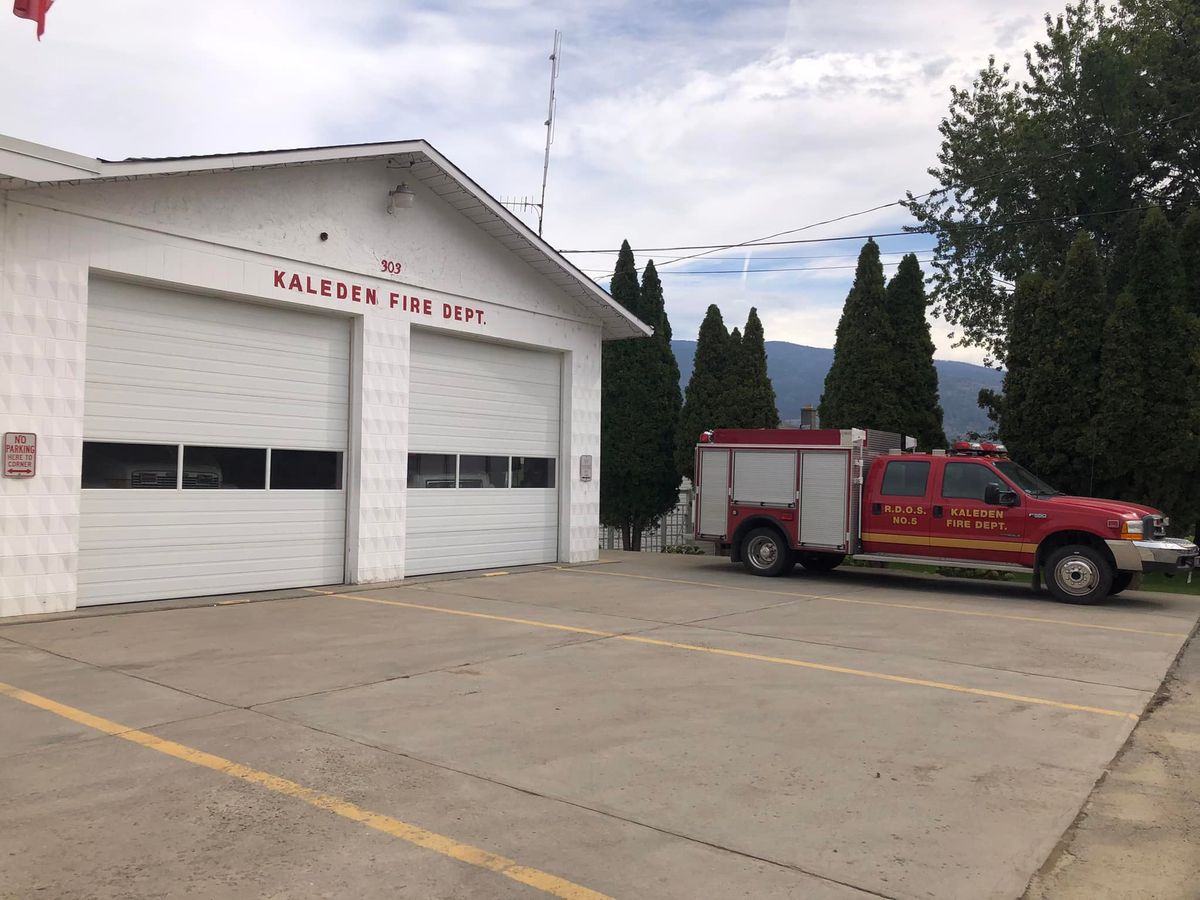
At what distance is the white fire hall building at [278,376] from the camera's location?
9.89 meters

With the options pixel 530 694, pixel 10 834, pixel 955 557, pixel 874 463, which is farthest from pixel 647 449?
pixel 10 834

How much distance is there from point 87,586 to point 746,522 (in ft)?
30.9

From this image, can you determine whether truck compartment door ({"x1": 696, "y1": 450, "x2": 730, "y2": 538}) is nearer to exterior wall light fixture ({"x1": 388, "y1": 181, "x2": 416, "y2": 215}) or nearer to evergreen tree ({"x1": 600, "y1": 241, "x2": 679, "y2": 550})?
evergreen tree ({"x1": 600, "y1": 241, "x2": 679, "y2": 550})

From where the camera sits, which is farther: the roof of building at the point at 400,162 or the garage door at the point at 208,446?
the garage door at the point at 208,446

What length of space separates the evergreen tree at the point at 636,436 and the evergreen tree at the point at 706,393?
535 mm

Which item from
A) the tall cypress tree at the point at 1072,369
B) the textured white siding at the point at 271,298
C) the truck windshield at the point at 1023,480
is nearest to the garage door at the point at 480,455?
the textured white siding at the point at 271,298

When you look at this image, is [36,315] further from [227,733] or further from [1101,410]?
[1101,410]

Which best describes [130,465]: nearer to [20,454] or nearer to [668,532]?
[20,454]

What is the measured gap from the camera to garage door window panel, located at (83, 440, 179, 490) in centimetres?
1048

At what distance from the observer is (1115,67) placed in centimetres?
2222

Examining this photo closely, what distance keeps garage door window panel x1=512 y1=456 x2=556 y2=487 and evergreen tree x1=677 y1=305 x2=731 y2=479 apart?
560cm

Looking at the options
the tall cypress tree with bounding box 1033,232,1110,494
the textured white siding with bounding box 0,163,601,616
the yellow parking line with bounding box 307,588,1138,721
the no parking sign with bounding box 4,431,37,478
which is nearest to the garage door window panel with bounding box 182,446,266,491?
the textured white siding with bounding box 0,163,601,616

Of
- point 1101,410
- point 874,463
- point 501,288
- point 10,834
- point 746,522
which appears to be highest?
point 501,288

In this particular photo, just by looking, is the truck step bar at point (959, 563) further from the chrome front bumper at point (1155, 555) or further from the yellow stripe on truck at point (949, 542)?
the chrome front bumper at point (1155, 555)
